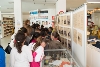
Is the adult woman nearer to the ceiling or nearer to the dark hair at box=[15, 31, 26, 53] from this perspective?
the dark hair at box=[15, 31, 26, 53]

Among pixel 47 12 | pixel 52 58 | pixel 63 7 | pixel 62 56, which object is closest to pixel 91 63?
pixel 62 56

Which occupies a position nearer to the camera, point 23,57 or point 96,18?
point 23,57

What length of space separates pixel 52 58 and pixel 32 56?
0.70 m

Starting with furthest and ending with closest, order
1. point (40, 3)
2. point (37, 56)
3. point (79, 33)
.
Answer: point (40, 3) → point (37, 56) → point (79, 33)

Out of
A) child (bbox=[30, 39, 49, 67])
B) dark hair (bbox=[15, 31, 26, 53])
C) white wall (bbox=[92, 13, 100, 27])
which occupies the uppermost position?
white wall (bbox=[92, 13, 100, 27])

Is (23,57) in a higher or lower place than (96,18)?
lower

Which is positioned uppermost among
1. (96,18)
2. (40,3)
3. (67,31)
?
(40,3)

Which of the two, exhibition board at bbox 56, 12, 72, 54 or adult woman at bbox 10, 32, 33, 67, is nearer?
adult woman at bbox 10, 32, 33, 67

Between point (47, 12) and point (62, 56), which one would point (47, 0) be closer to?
point (47, 12)

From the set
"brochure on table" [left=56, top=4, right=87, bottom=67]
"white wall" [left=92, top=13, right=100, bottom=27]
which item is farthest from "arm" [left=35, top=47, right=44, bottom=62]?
"white wall" [left=92, top=13, right=100, bottom=27]

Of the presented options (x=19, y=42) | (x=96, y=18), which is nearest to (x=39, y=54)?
(x=19, y=42)

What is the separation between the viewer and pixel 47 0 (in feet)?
30.4

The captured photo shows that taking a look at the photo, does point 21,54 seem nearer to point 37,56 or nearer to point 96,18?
point 37,56

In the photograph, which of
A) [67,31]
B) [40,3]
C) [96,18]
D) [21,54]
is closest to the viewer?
[21,54]
